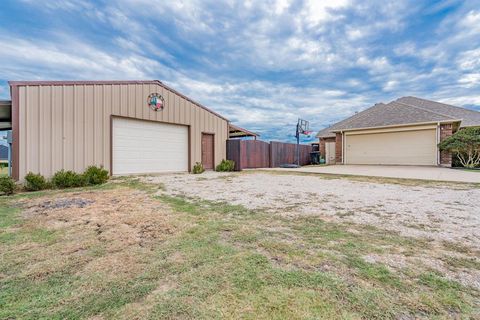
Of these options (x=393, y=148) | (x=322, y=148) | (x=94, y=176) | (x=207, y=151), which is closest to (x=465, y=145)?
(x=393, y=148)

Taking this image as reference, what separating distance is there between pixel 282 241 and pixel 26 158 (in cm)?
784

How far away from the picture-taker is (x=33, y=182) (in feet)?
20.2

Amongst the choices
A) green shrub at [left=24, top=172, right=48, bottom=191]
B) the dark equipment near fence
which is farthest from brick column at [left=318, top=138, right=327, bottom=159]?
green shrub at [left=24, top=172, right=48, bottom=191]

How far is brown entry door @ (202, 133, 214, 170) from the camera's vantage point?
1150cm

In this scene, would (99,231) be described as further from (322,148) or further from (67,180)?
(322,148)

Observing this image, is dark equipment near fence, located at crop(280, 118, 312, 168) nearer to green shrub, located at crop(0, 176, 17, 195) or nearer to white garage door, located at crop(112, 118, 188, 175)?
white garage door, located at crop(112, 118, 188, 175)

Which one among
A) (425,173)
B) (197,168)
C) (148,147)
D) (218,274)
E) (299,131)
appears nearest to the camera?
(218,274)

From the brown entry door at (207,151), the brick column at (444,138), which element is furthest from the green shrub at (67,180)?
the brick column at (444,138)

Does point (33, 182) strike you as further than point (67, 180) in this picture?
No

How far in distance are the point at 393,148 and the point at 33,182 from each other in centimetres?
1701

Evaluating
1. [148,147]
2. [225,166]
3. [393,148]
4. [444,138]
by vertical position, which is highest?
[444,138]

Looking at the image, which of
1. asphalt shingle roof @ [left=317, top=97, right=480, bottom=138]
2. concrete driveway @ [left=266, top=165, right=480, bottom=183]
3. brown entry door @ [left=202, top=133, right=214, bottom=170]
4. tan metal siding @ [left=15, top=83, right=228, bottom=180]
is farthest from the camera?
asphalt shingle roof @ [left=317, top=97, right=480, bottom=138]

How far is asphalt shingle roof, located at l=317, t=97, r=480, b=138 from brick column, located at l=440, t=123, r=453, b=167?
1.64ft

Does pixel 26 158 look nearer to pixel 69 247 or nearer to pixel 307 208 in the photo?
pixel 69 247
